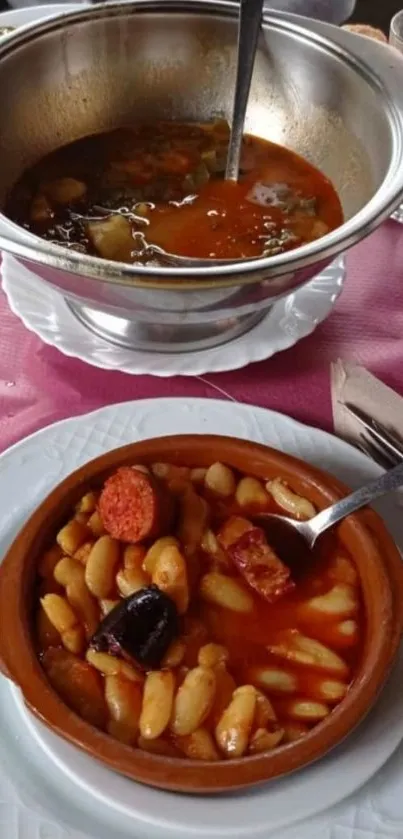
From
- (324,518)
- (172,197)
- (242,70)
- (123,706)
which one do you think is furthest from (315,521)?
(242,70)

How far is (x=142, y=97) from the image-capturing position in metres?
1.22

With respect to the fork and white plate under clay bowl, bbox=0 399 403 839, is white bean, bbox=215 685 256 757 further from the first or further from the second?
the fork

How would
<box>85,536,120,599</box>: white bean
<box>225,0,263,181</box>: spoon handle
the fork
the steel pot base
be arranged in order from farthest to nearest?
<box>225,0,263,181</box>: spoon handle < the steel pot base < the fork < <box>85,536,120,599</box>: white bean

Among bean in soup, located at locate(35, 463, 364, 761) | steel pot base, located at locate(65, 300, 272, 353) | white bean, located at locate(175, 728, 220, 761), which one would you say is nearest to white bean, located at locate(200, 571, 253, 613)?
bean in soup, located at locate(35, 463, 364, 761)

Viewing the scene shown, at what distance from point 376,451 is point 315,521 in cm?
16

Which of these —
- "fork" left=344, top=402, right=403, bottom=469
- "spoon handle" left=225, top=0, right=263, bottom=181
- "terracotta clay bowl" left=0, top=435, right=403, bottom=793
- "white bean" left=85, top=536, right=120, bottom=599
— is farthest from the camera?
"spoon handle" left=225, top=0, right=263, bottom=181

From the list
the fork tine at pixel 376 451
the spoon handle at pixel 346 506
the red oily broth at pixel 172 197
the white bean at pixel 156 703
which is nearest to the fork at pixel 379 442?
the fork tine at pixel 376 451

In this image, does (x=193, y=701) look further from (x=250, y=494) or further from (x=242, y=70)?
(x=242, y=70)

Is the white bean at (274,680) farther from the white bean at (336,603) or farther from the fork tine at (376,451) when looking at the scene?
the fork tine at (376,451)

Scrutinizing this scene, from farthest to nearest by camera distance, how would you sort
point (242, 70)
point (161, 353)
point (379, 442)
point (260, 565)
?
point (242, 70) < point (161, 353) < point (379, 442) < point (260, 565)

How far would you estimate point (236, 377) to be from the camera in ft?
3.26

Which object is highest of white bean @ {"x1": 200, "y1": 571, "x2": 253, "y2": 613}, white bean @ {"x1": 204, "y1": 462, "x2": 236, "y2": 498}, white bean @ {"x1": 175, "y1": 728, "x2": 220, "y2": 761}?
white bean @ {"x1": 204, "y1": 462, "x2": 236, "y2": 498}

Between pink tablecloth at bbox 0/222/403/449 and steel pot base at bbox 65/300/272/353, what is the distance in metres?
0.04

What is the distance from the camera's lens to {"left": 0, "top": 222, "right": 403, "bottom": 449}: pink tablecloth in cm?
96
